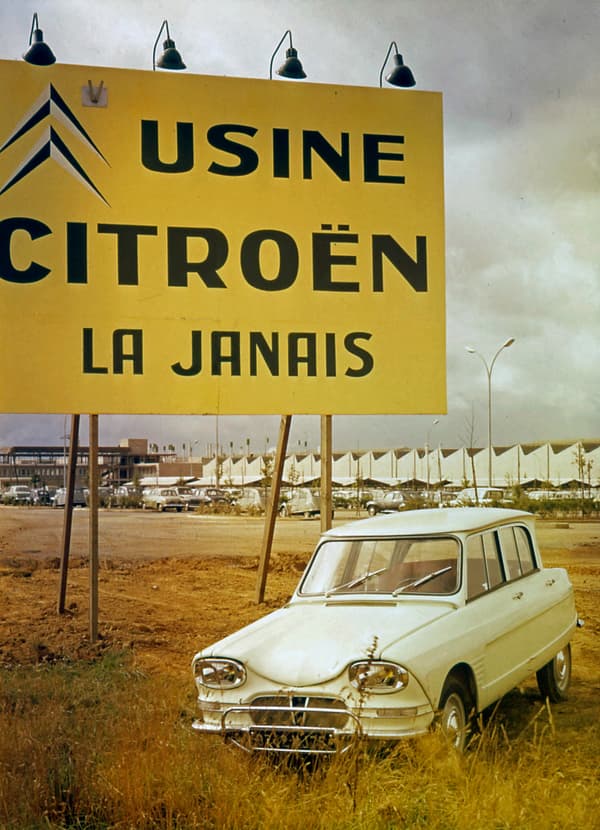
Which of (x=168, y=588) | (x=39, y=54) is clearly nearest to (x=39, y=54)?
(x=39, y=54)

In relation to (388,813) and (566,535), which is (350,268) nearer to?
(388,813)

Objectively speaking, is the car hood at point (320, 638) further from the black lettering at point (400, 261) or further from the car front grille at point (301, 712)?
the black lettering at point (400, 261)

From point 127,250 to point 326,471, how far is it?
10.2 ft

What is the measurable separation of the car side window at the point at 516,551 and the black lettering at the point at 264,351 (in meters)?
3.22

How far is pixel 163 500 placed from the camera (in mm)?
43094

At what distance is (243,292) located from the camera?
398 inches

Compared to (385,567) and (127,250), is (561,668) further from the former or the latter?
(127,250)

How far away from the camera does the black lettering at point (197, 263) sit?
10.0m

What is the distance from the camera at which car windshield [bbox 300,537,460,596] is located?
6.95m

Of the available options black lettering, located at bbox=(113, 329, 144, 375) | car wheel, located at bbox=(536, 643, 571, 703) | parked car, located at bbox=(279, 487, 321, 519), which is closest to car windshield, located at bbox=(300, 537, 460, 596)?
car wheel, located at bbox=(536, 643, 571, 703)

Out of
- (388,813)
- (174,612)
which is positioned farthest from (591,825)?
(174,612)

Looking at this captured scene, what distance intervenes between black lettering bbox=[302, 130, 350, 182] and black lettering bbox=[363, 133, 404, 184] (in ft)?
0.70

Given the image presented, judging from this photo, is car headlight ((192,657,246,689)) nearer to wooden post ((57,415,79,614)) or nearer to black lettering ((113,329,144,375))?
black lettering ((113,329,144,375))

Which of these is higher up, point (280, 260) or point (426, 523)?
point (280, 260)
